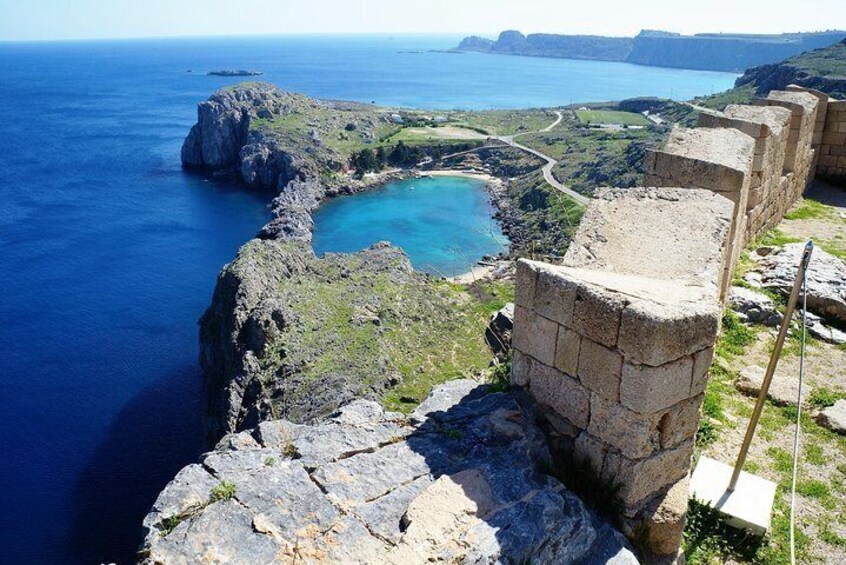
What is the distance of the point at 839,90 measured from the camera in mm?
87688

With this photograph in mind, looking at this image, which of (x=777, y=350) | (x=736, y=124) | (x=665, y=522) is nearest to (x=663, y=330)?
(x=777, y=350)

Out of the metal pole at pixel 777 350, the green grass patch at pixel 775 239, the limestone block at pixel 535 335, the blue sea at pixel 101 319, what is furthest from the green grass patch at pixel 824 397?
the blue sea at pixel 101 319

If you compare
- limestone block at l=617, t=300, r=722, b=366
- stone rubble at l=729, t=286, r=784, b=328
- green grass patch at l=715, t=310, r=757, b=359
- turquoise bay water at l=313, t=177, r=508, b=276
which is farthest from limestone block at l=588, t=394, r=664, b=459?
turquoise bay water at l=313, t=177, r=508, b=276

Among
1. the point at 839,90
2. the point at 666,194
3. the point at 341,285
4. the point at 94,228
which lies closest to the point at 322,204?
the point at 94,228

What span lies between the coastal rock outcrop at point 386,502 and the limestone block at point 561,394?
24 cm

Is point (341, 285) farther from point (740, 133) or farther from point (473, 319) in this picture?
point (740, 133)

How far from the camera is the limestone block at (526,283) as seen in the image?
703 centimetres

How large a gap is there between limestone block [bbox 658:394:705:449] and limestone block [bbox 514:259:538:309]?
1780mm

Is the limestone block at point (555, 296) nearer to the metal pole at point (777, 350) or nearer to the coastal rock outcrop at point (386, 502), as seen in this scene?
the coastal rock outcrop at point (386, 502)

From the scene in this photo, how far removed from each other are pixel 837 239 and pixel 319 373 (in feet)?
89.7

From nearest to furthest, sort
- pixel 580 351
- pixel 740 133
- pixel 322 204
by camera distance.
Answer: pixel 580 351, pixel 740 133, pixel 322 204

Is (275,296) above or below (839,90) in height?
below

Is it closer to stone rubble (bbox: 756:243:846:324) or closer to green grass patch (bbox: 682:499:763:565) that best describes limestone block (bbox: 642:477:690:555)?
green grass patch (bbox: 682:499:763:565)

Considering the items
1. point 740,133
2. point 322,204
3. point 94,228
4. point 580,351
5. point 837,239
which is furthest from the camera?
point 322,204
